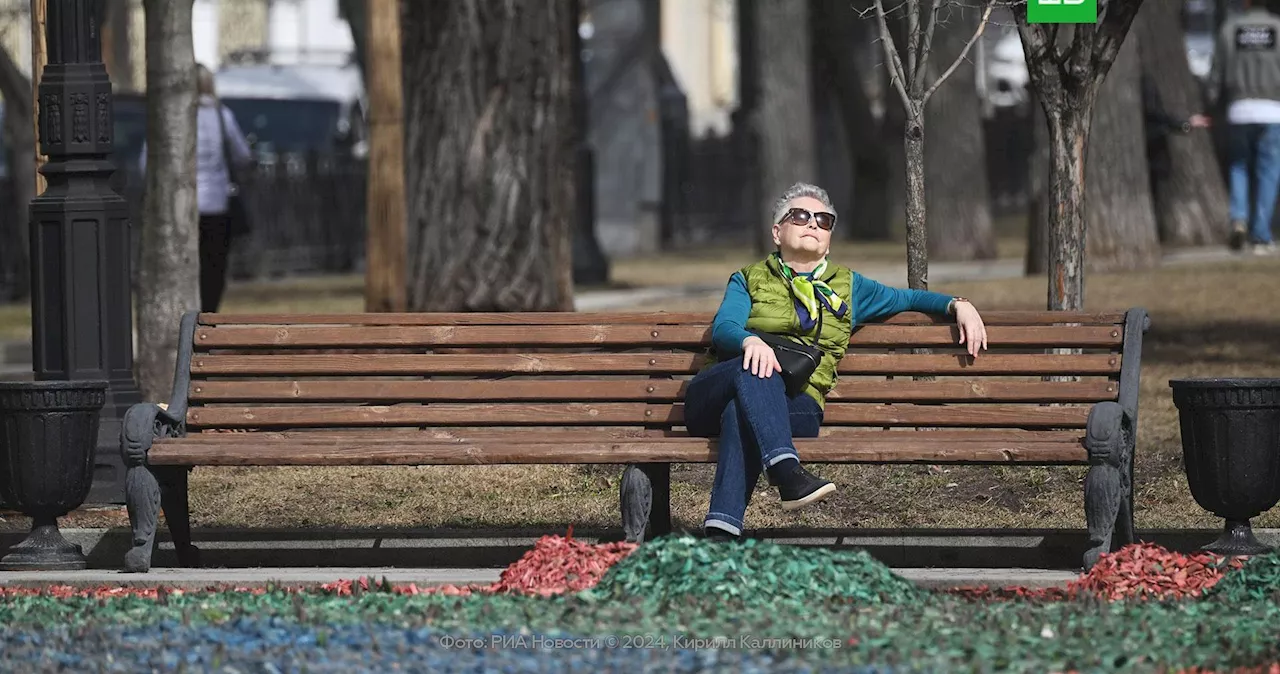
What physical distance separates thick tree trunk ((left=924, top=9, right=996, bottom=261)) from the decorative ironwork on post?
41.8 ft

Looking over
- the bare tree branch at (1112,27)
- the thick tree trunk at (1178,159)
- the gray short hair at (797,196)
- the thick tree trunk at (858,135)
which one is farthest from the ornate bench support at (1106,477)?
the thick tree trunk at (858,135)

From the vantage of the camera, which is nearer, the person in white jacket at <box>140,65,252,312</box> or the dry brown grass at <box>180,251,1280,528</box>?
the dry brown grass at <box>180,251,1280,528</box>

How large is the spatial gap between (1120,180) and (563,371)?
1015 centimetres

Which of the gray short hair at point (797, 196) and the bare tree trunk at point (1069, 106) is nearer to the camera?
the gray short hair at point (797, 196)

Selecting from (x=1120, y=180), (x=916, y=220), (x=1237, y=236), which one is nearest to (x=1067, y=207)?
(x=916, y=220)

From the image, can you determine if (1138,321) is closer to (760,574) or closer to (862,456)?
(862,456)

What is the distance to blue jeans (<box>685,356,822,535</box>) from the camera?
23.1ft

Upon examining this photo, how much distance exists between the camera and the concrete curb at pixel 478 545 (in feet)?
24.8

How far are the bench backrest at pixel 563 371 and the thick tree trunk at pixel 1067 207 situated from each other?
1267mm

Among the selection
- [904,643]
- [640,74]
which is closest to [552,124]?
[904,643]

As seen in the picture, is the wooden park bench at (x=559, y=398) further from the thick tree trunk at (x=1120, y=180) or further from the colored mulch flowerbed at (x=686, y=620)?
the thick tree trunk at (x=1120, y=180)

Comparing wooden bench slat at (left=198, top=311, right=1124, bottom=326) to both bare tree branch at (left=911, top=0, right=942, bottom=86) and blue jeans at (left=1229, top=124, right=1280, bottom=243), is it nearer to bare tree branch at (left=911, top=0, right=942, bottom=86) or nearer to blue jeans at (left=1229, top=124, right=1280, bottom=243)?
bare tree branch at (left=911, top=0, right=942, bottom=86)

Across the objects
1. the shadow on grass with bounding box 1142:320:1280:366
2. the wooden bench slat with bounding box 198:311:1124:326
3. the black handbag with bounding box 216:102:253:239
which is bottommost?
the shadow on grass with bounding box 1142:320:1280:366

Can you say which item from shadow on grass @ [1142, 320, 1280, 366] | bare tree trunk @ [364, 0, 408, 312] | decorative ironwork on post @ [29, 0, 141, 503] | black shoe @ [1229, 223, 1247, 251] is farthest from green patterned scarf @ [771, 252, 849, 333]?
black shoe @ [1229, 223, 1247, 251]
